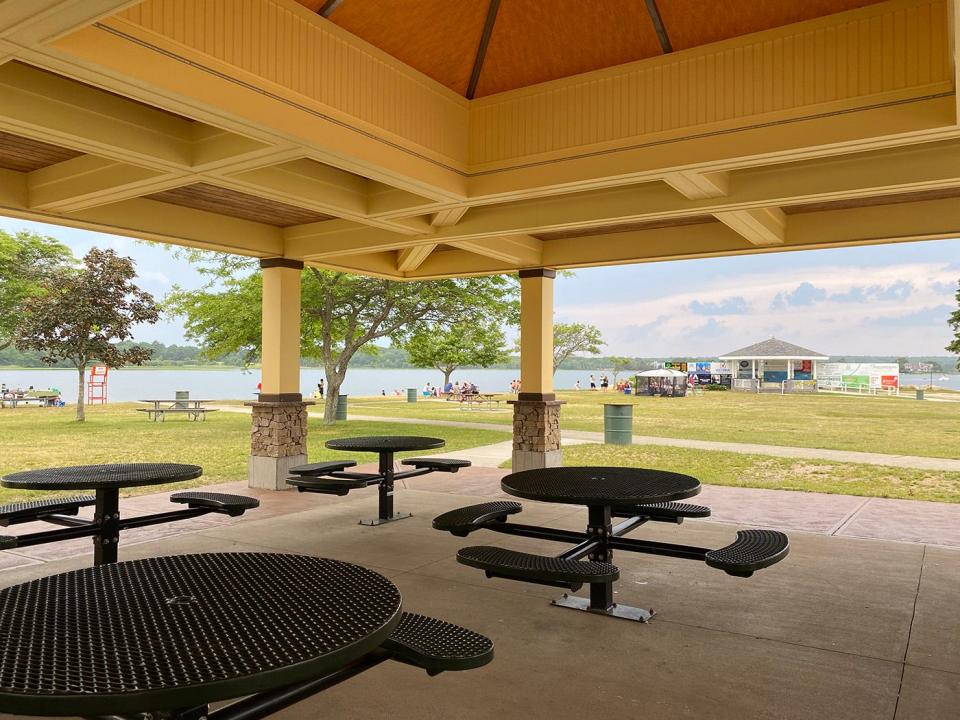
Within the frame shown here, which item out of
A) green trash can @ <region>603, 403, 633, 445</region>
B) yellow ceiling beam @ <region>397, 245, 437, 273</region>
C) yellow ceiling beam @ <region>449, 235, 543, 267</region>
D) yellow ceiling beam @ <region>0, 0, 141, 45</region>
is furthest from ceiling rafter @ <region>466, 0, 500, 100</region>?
green trash can @ <region>603, 403, 633, 445</region>

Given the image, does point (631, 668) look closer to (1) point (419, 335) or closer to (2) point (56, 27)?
(2) point (56, 27)

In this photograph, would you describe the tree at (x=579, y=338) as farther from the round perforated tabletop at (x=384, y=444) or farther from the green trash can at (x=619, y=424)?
the round perforated tabletop at (x=384, y=444)

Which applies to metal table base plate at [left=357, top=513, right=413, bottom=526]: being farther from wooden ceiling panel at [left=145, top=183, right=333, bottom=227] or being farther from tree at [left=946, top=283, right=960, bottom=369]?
tree at [left=946, top=283, right=960, bottom=369]

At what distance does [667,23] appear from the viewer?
443cm

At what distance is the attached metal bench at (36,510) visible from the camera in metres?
3.96

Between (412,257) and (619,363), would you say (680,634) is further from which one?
(619,363)

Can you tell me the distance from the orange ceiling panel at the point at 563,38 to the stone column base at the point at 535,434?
15.8 ft

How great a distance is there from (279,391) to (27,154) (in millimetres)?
3963

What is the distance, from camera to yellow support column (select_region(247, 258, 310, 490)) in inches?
336

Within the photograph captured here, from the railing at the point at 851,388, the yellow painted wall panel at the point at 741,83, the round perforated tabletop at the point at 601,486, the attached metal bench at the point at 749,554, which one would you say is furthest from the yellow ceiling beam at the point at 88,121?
the railing at the point at 851,388

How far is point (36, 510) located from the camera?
4168mm

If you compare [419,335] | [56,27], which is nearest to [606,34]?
[56,27]

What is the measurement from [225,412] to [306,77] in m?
20.2

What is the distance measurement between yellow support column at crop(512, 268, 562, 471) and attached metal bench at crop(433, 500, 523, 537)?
4.41 metres
